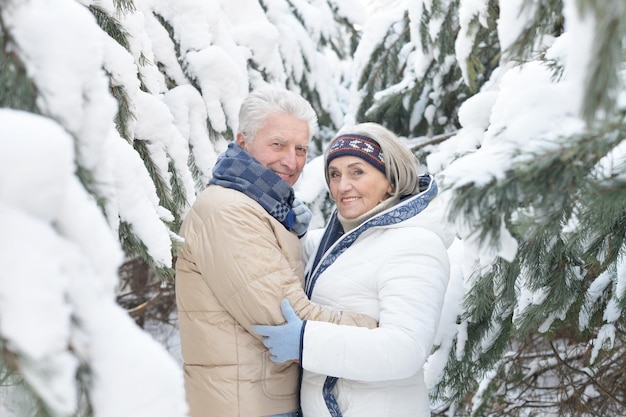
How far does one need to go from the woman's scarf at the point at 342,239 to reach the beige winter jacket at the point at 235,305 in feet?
0.45

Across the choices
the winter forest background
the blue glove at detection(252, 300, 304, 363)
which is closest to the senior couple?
the blue glove at detection(252, 300, 304, 363)

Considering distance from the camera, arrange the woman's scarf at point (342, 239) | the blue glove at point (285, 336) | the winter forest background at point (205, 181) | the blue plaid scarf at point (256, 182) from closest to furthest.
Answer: the winter forest background at point (205, 181)
the blue glove at point (285, 336)
the woman's scarf at point (342, 239)
the blue plaid scarf at point (256, 182)

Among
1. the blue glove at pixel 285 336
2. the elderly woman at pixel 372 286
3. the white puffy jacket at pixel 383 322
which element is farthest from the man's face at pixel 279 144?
the blue glove at pixel 285 336

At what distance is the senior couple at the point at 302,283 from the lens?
2000 millimetres

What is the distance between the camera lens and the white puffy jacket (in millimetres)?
1971

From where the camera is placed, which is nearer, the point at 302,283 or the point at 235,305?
the point at 235,305

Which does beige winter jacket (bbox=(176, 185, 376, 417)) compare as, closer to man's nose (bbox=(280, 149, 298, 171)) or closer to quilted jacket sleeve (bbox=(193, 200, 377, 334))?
quilted jacket sleeve (bbox=(193, 200, 377, 334))

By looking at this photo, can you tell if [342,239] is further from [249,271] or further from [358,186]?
[249,271]

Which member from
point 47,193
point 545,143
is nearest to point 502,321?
point 545,143

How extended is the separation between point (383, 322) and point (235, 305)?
44 centimetres

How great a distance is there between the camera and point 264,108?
2.31 metres

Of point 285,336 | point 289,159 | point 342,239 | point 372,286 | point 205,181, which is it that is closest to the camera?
point 285,336

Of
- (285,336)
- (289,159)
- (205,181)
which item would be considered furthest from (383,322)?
(205,181)

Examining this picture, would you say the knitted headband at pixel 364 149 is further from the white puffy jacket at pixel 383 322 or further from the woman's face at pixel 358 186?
the white puffy jacket at pixel 383 322
